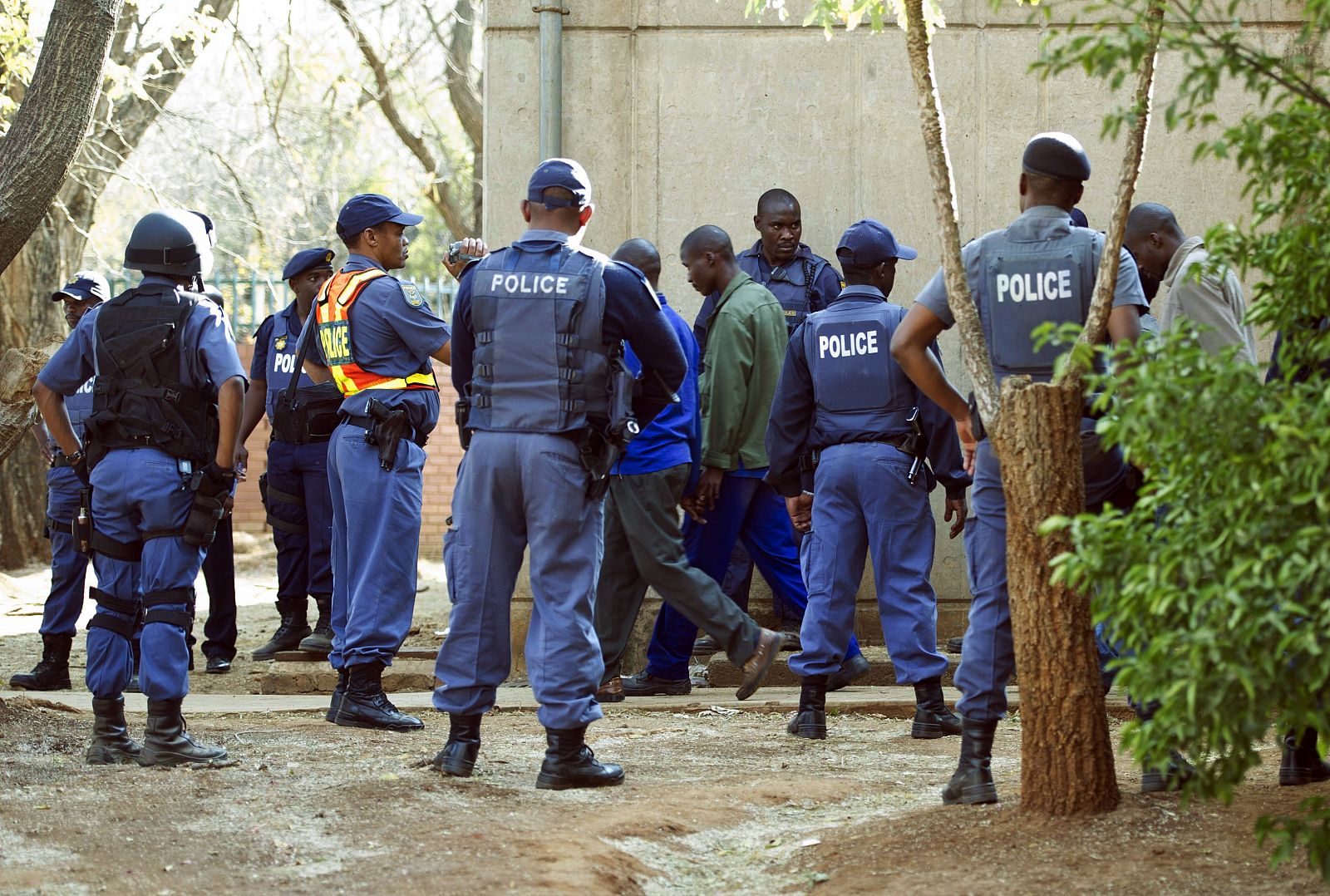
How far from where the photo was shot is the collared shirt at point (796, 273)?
8164mm

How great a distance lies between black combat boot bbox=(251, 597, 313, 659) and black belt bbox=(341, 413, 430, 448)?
2.63m

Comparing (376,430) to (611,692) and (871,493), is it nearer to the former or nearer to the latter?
(611,692)

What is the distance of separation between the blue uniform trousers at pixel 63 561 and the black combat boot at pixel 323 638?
1.18m

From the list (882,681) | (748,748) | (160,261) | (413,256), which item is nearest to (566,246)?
(160,261)

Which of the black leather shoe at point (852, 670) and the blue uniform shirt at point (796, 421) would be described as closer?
the blue uniform shirt at point (796, 421)

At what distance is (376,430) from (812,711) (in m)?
2.10

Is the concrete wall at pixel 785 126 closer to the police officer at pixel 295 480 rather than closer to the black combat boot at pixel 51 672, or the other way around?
the police officer at pixel 295 480

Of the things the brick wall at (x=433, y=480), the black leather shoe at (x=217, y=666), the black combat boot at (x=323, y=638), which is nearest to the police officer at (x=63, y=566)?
the black leather shoe at (x=217, y=666)

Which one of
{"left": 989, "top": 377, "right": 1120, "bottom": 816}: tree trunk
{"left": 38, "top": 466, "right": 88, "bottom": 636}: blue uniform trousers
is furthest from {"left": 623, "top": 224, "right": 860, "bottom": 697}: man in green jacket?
{"left": 989, "top": 377, "right": 1120, "bottom": 816}: tree trunk

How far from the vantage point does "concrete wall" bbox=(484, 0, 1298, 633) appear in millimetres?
8383

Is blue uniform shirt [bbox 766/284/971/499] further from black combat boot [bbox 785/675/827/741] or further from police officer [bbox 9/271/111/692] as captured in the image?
police officer [bbox 9/271/111/692]

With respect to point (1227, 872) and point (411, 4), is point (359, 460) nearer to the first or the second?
point (1227, 872)

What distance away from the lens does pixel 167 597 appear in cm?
545

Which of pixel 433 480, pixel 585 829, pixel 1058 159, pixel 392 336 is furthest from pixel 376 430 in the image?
pixel 433 480
